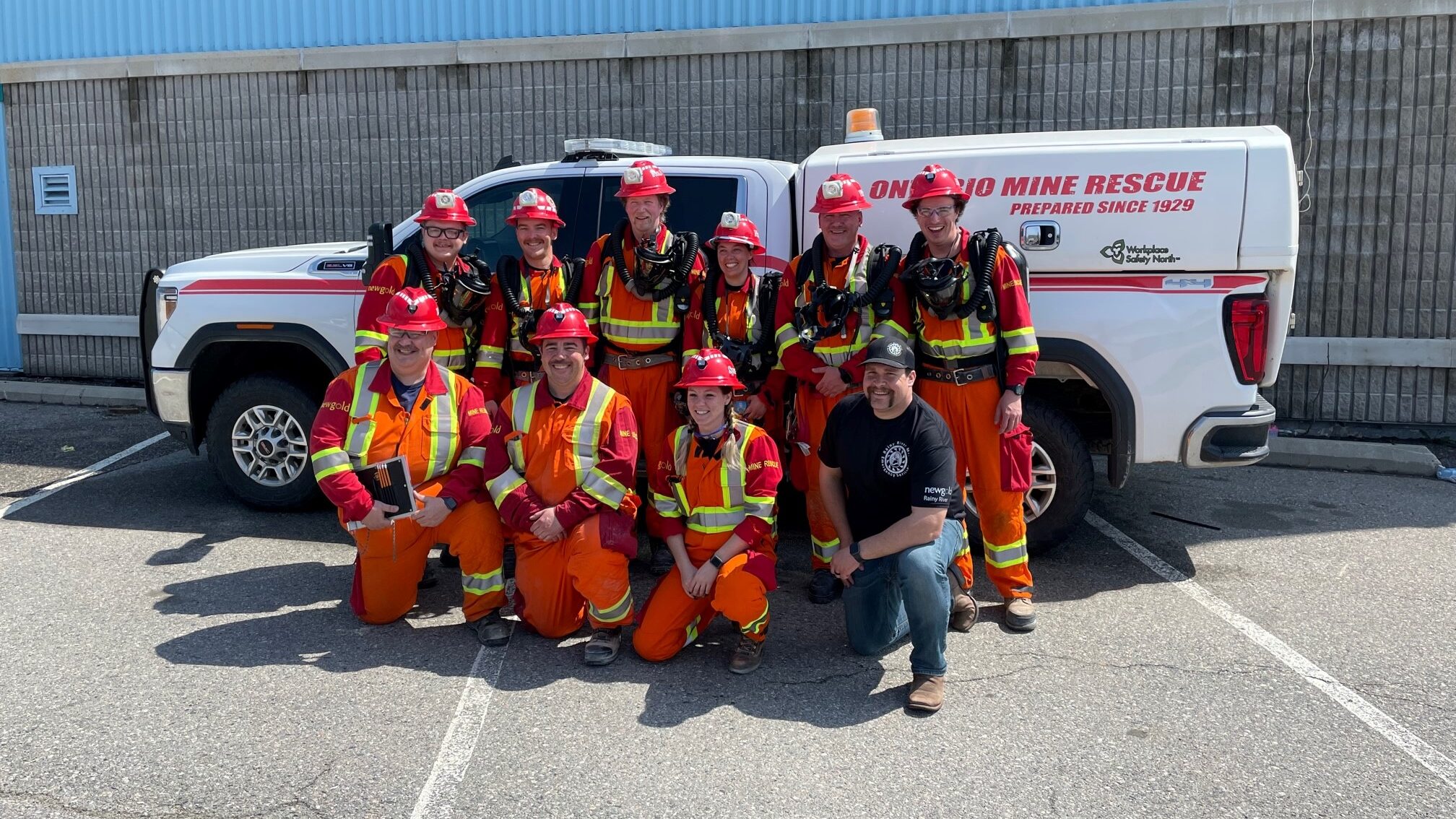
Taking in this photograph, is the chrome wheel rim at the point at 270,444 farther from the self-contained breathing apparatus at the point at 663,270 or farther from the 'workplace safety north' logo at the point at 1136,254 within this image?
the 'workplace safety north' logo at the point at 1136,254

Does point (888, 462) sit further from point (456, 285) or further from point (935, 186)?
point (456, 285)

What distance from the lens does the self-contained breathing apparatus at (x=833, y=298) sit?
15.9 ft

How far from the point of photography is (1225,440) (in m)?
5.13

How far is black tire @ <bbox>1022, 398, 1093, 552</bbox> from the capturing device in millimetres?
5312

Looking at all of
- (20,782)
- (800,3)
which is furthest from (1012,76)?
(20,782)

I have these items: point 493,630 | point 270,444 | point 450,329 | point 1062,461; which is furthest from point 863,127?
point 270,444

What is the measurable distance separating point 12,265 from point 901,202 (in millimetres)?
9583

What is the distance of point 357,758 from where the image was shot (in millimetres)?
3492

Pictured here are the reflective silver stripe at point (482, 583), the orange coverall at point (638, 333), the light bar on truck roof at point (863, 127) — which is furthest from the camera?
the light bar on truck roof at point (863, 127)

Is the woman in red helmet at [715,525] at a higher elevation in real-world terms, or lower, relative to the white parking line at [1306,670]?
higher

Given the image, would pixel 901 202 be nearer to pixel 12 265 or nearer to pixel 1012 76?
pixel 1012 76

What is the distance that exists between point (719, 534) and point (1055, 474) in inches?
74.8

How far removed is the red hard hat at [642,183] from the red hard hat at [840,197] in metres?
0.76

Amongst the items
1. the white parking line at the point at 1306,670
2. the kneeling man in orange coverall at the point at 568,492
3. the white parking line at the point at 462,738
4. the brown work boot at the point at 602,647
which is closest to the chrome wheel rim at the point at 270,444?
the kneeling man in orange coverall at the point at 568,492
